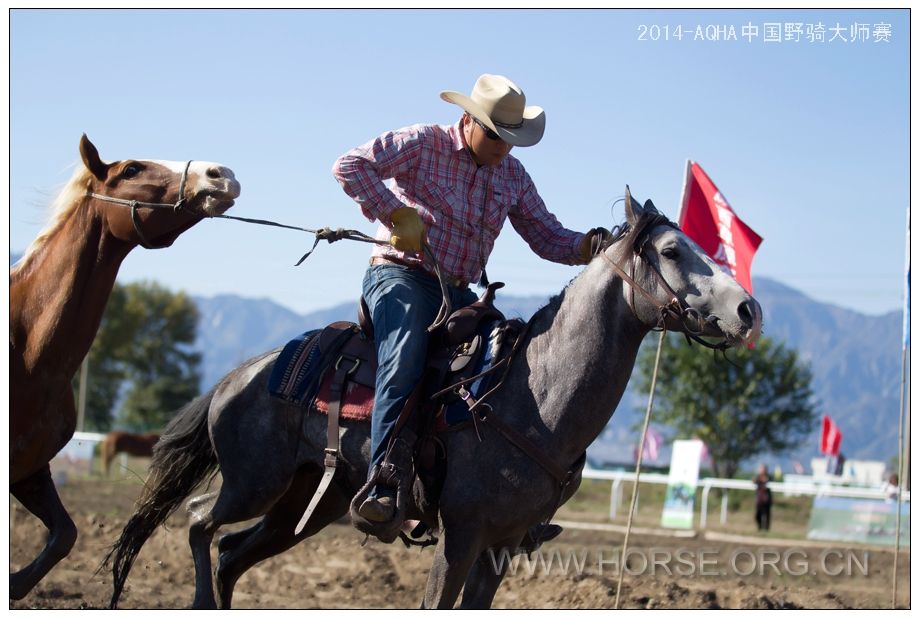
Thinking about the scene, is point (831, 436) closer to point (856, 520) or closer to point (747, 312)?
point (856, 520)

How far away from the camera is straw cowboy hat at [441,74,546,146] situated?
20.3 ft

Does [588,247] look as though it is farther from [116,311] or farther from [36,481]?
[116,311]

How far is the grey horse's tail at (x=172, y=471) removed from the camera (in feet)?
23.9

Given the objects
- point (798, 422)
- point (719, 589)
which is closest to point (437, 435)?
point (719, 589)

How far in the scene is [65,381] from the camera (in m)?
6.00

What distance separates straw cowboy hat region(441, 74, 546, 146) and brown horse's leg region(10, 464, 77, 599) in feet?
10.2

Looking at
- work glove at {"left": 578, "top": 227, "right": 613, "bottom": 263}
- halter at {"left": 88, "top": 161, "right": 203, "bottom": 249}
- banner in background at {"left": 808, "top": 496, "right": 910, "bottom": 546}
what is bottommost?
banner in background at {"left": 808, "top": 496, "right": 910, "bottom": 546}

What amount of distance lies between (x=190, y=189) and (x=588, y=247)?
7.37 feet

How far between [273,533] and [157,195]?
2.37m

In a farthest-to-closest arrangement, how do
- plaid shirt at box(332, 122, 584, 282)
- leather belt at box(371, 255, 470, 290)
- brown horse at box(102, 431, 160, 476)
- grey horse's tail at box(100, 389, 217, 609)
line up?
brown horse at box(102, 431, 160, 476), grey horse's tail at box(100, 389, 217, 609), leather belt at box(371, 255, 470, 290), plaid shirt at box(332, 122, 584, 282)

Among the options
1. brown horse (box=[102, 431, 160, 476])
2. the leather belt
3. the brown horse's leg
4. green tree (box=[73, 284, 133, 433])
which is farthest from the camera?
green tree (box=[73, 284, 133, 433])

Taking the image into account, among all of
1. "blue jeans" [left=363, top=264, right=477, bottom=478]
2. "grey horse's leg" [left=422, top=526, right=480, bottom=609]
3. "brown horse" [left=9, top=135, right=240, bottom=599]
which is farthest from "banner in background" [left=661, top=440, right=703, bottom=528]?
"brown horse" [left=9, top=135, right=240, bottom=599]

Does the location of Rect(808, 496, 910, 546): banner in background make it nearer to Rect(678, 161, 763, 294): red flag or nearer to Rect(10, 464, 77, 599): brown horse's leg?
Rect(678, 161, 763, 294): red flag

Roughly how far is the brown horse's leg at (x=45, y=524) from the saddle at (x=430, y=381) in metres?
1.33
